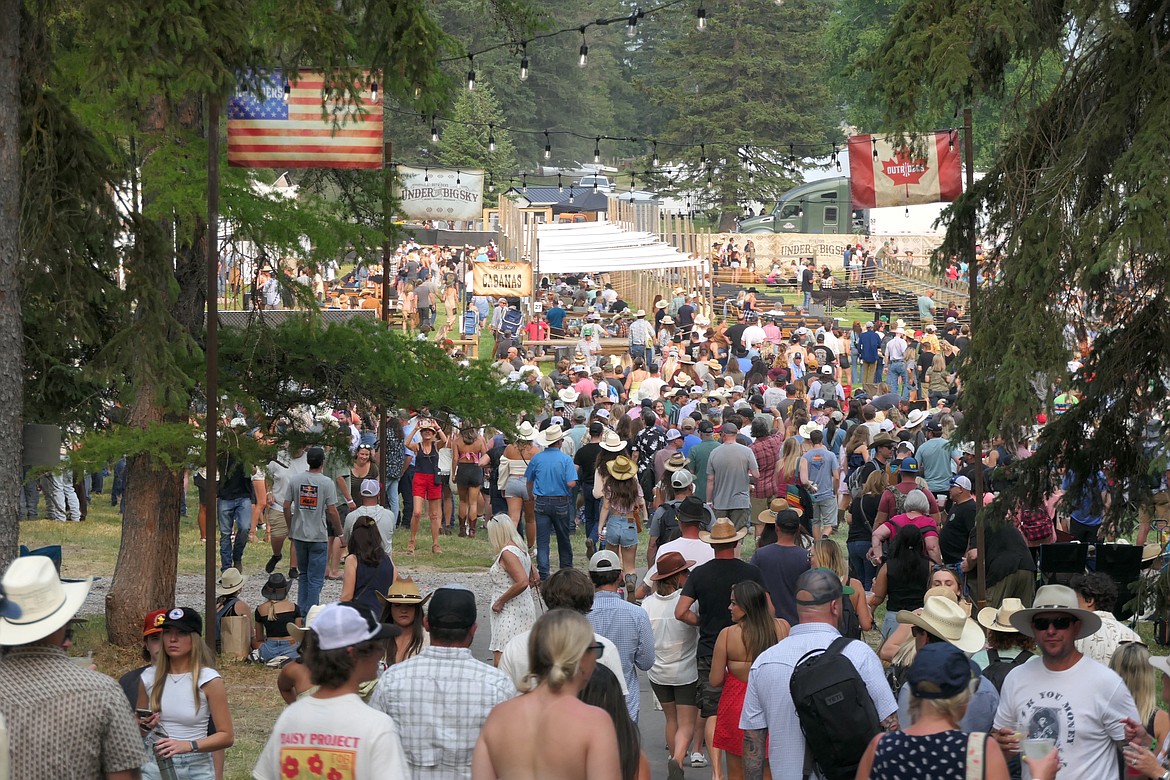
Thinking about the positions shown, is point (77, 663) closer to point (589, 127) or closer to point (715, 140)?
point (715, 140)

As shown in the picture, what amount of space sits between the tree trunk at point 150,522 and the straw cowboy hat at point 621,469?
4.21m

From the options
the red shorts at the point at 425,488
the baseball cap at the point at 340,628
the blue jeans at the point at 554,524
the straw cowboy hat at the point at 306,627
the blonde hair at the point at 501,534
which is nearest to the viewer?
the baseball cap at the point at 340,628

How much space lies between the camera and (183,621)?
6.06 metres

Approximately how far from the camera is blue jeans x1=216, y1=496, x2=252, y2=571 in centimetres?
1471

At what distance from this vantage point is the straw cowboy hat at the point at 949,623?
6.54 m

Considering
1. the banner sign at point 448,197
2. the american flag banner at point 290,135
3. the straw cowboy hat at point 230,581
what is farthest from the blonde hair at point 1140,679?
the banner sign at point 448,197

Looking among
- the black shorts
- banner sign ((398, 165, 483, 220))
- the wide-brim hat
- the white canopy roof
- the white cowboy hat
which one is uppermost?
banner sign ((398, 165, 483, 220))

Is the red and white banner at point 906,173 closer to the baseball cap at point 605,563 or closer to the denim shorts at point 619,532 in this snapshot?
the denim shorts at point 619,532

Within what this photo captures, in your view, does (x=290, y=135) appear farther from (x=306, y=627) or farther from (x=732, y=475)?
(x=732, y=475)

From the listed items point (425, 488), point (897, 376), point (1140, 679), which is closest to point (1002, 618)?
point (1140, 679)

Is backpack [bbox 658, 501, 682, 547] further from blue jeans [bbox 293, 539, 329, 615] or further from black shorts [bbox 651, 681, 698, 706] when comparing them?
black shorts [bbox 651, 681, 698, 706]

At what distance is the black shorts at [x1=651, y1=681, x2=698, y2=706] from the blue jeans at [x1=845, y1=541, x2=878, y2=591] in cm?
460

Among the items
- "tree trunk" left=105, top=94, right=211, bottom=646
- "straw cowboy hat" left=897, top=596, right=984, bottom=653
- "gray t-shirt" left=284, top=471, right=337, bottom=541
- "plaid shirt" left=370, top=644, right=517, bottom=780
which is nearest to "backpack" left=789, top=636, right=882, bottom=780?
"straw cowboy hat" left=897, top=596, right=984, bottom=653

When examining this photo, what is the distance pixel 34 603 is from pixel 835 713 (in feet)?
9.80
